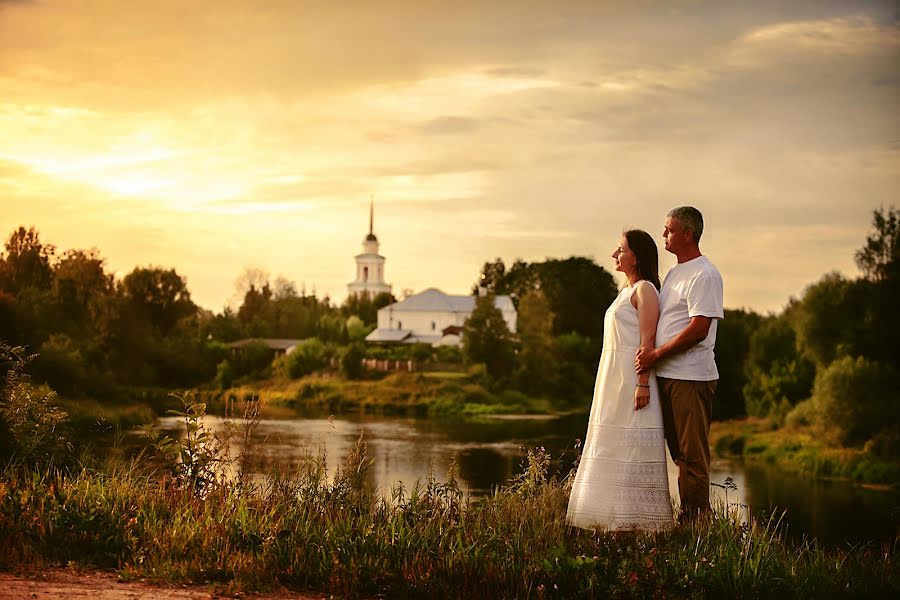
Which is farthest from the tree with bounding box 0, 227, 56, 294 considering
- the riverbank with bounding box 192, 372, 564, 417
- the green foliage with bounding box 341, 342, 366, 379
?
the green foliage with bounding box 341, 342, 366, 379

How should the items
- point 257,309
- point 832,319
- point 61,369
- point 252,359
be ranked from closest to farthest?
point 61,369 → point 832,319 → point 252,359 → point 257,309

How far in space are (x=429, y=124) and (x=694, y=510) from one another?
4134cm

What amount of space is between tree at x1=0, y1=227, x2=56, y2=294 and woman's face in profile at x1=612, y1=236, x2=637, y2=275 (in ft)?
143

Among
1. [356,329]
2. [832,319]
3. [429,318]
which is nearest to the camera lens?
[832,319]

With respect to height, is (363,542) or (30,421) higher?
(30,421)

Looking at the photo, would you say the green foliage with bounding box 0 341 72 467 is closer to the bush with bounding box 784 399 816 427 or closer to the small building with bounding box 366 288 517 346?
the bush with bounding box 784 399 816 427

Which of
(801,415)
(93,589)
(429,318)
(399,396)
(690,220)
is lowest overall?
(399,396)

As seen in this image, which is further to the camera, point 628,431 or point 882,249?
point 882,249

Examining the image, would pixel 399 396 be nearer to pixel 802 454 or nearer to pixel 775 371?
pixel 775 371

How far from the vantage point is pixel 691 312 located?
16.9 ft

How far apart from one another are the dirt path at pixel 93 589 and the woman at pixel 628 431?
1.61 metres

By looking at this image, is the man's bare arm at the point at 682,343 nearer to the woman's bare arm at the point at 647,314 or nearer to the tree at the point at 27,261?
the woman's bare arm at the point at 647,314

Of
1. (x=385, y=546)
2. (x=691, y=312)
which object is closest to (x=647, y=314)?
(x=691, y=312)

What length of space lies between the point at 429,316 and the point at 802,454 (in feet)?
147
